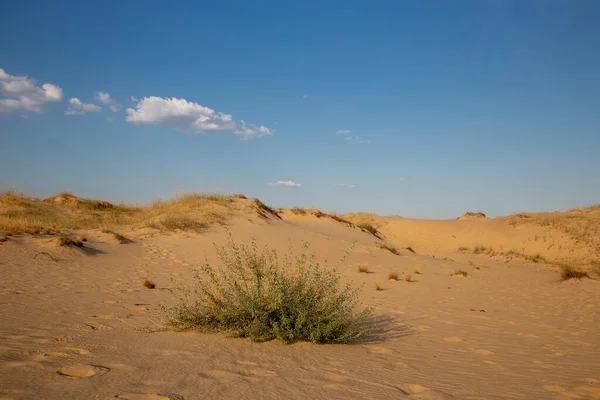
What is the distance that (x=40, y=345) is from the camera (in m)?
3.71

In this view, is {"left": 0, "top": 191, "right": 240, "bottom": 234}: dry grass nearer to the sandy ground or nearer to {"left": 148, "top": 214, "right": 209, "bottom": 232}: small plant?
{"left": 148, "top": 214, "right": 209, "bottom": 232}: small plant

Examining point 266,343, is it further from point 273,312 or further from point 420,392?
point 420,392

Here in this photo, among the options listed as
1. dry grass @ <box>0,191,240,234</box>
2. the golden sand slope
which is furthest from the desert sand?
the golden sand slope

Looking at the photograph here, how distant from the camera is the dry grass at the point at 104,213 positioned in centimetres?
1502

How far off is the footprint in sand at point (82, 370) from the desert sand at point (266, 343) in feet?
0.05

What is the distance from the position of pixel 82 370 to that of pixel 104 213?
20.7m

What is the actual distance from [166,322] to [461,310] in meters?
5.87

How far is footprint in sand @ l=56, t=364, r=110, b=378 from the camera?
119 inches

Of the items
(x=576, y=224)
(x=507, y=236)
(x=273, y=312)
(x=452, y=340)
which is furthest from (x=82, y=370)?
(x=576, y=224)

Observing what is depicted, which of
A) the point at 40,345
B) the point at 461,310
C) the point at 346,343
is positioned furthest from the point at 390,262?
the point at 40,345

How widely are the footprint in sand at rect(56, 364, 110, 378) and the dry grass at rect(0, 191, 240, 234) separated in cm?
1013

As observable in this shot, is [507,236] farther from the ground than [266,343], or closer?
farther from the ground

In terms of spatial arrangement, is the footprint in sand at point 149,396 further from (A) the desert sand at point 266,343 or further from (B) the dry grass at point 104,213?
(B) the dry grass at point 104,213

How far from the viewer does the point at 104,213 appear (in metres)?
21.7
